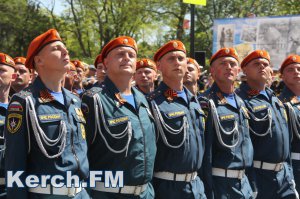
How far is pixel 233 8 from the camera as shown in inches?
1353

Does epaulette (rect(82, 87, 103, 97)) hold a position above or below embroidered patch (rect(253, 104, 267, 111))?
above

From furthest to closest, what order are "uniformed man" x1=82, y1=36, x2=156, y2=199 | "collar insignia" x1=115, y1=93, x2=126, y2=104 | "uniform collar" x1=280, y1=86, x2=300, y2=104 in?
"uniform collar" x1=280, y1=86, x2=300, y2=104
"collar insignia" x1=115, y1=93, x2=126, y2=104
"uniformed man" x1=82, y1=36, x2=156, y2=199

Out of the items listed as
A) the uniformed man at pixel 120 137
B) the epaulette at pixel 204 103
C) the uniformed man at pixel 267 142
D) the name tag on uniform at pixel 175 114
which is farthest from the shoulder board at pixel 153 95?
the uniformed man at pixel 267 142

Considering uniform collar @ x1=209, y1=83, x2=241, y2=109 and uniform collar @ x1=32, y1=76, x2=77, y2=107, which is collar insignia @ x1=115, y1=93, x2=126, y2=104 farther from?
uniform collar @ x1=209, y1=83, x2=241, y2=109

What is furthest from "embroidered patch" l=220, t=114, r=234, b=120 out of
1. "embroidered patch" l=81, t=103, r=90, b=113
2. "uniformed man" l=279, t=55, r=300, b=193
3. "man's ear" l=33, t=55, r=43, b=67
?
"man's ear" l=33, t=55, r=43, b=67

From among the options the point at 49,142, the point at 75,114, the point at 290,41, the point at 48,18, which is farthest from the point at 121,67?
the point at 48,18

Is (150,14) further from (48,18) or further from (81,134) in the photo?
(81,134)

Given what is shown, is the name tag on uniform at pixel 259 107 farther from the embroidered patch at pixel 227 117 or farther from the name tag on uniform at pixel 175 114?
the name tag on uniform at pixel 175 114

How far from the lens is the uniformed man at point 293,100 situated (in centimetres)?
530

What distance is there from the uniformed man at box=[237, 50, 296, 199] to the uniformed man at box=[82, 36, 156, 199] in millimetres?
1661

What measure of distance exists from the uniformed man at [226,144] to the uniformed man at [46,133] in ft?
4.85

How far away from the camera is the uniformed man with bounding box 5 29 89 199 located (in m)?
3.06

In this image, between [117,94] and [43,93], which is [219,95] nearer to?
[117,94]

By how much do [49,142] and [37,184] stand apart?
1.04ft
